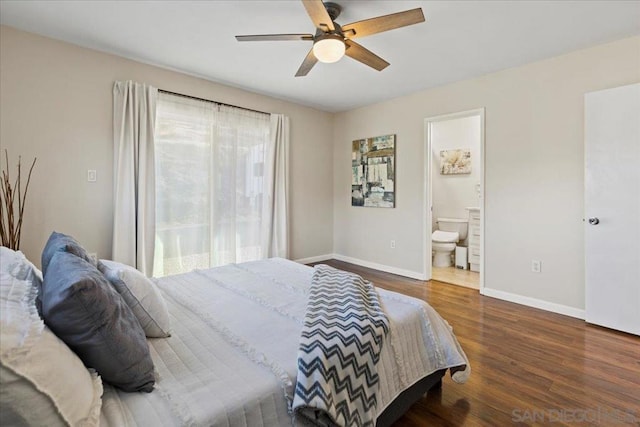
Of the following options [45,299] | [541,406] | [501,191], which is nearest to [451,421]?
[541,406]

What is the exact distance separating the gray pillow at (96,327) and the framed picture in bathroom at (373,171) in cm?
397

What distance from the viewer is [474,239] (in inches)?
185

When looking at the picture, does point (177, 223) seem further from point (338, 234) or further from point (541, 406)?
point (541, 406)

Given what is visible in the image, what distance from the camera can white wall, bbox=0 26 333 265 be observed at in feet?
8.78

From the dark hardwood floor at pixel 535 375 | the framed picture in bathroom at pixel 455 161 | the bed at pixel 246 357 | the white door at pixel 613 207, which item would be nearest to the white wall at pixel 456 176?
the framed picture in bathroom at pixel 455 161

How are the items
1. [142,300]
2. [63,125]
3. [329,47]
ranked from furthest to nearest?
[63,125] < [329,47] < [142,300]

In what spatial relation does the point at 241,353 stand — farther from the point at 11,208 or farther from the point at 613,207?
the point at 613,207

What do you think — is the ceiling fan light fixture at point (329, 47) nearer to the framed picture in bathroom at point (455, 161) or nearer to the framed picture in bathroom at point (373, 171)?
the framed picture in bathroom at point (373, 171)

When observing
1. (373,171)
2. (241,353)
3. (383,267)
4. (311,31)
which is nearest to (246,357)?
(241,353)

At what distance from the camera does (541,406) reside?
1.71 m

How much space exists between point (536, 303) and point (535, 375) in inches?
60.2

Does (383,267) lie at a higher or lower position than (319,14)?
lower

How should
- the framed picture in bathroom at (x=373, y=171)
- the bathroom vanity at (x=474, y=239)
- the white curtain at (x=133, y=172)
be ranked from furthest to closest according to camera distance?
the bathroom vanity at (x=474, y=239)
the framed picture in bathroom at (x=373, y=171)
the white curtain at (x=133, y=172)

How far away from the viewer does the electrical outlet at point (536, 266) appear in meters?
3.23
